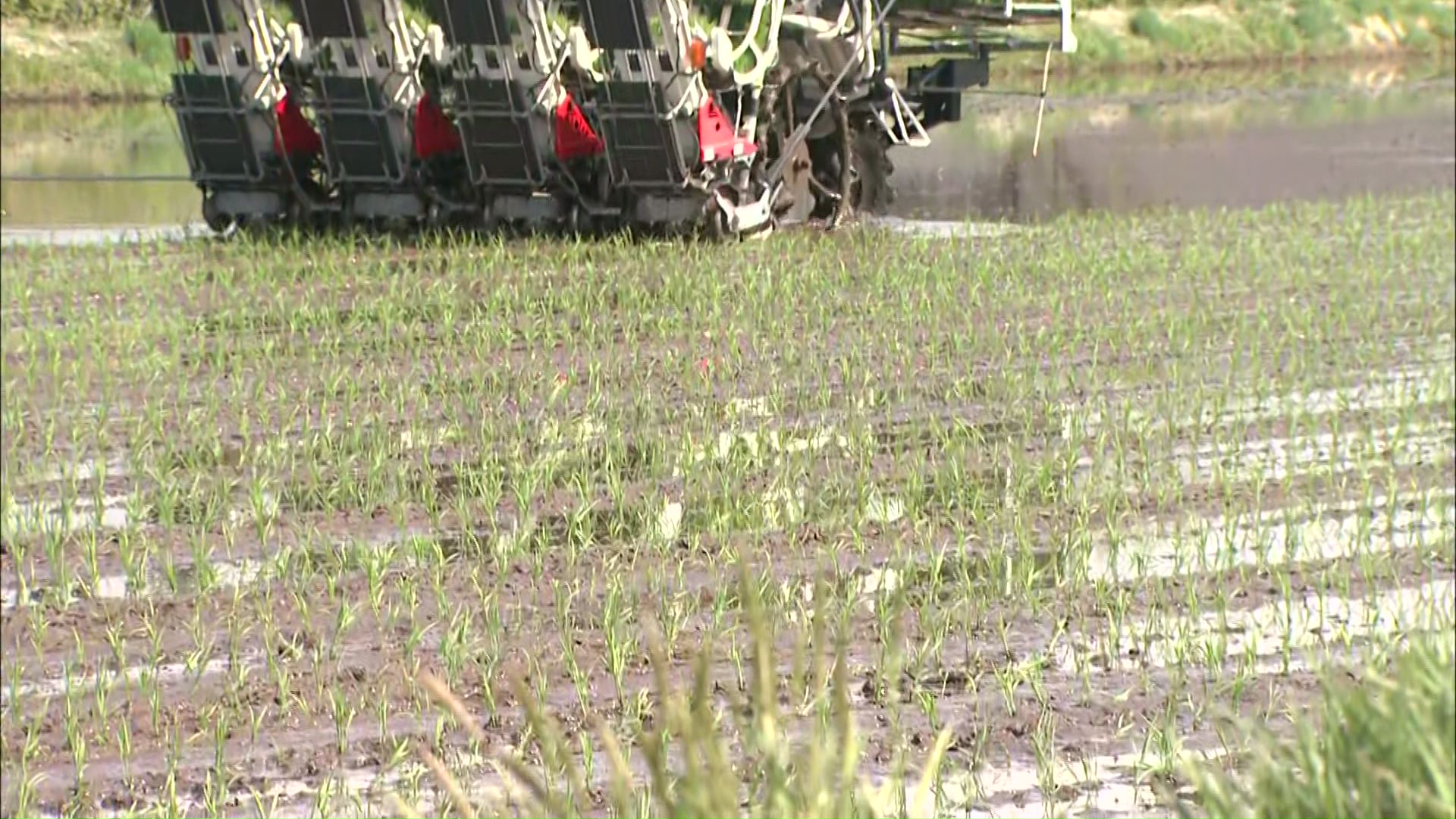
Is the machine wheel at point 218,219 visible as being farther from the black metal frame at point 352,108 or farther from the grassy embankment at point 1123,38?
the grassy embankment at point 1123,38

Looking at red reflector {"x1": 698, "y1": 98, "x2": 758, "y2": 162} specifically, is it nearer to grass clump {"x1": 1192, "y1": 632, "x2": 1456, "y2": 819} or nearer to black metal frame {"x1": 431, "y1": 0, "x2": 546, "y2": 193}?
black metal frame {"x1": 431, "y1": 0, "x2": 546, "y2": 193}

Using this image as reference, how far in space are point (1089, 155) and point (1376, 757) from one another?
2112 centimetres

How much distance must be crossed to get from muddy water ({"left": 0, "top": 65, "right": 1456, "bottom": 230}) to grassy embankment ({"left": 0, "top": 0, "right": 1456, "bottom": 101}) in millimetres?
779

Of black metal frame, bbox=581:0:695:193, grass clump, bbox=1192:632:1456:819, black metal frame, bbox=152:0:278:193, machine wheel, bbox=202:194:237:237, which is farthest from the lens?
machine wheel, bbox=202:194:237:237

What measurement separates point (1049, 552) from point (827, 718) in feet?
5.59

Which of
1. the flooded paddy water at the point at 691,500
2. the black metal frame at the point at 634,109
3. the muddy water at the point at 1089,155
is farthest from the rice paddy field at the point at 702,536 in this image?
the muddy water at the point at 1089,155

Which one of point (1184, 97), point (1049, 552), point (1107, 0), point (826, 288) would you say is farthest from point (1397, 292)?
point (1184, 97)

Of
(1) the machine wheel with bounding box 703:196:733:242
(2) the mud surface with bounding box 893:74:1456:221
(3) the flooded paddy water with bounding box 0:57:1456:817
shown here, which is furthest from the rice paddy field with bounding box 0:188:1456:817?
A: (2) the mud surface with bounding box 893:74:1456:221

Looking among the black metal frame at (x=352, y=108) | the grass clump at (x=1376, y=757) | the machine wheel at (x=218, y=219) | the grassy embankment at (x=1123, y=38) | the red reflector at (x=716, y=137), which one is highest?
the grass clump at (x=1376, y=757)

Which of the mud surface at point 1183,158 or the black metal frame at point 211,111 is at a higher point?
the black metal frame at point 211,111

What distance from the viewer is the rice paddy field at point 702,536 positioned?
14.5 feet

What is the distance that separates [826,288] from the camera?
1107 centimetres

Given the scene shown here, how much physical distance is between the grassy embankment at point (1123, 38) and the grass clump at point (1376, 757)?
74.5 feet

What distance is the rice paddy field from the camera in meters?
4.43
